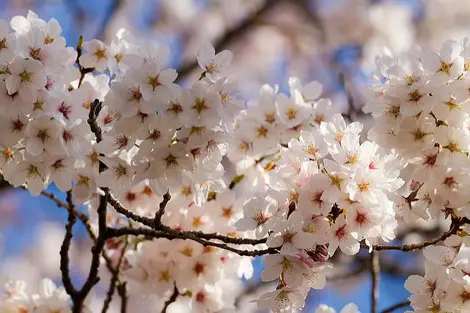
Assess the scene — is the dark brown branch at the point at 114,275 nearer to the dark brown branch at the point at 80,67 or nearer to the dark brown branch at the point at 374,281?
the dark brown branch at the point at 80,67

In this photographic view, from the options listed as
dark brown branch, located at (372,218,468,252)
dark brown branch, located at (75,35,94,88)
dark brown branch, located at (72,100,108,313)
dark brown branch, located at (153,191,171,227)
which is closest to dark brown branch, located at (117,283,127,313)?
dark brown branch, located at (72,100,108,313)

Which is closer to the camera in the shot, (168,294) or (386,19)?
(168,294)

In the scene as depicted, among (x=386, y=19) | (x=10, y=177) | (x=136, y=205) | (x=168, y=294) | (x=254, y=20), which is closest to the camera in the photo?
(x=10, y=177)

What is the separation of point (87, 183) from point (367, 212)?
0.68 metres

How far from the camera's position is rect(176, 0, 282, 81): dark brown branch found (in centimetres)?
464

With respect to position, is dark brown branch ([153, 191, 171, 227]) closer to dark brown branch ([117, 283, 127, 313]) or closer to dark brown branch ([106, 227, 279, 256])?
dark brown branch ([106, 227, 279, 256])

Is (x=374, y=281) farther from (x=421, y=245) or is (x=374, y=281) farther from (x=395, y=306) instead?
(x=421, y=245)

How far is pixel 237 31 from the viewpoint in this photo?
5426 mm

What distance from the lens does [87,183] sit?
176 cm

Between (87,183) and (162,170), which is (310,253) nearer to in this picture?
(162,170)

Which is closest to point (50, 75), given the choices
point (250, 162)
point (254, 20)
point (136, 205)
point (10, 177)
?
point (10, 177)

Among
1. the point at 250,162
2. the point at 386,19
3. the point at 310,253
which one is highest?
the point at 386,19

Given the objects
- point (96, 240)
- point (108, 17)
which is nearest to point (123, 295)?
point (96, 240)

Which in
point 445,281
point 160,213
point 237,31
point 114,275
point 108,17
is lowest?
point 445,281
